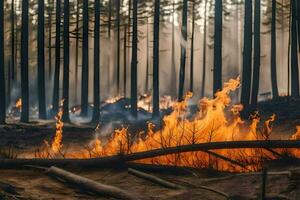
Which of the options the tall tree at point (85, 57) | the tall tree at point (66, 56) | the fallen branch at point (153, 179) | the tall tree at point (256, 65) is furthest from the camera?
the tall tree at point (85, 57)

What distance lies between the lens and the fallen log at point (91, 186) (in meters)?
6.86

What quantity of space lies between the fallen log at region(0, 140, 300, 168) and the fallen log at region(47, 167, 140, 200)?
565mm

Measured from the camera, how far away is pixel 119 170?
874 centimetres

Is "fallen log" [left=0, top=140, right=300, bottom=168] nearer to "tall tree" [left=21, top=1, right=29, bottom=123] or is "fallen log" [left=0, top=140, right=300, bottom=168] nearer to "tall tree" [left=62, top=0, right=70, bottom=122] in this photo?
"tall tree" [left=62, top=0, right=70, bottom=122]

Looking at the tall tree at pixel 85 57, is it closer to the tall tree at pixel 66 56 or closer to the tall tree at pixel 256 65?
the tall tree at pixel 66 56

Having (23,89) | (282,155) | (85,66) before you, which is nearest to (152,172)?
(282,155)

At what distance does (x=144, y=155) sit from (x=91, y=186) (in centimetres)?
137

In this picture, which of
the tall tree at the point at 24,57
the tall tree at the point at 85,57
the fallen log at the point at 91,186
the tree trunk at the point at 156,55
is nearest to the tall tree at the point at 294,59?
the tree trunk at the point at 156,55

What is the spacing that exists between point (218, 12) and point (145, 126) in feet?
23.2

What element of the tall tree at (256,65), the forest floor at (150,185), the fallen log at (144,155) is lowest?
the forest floor at (150,185)

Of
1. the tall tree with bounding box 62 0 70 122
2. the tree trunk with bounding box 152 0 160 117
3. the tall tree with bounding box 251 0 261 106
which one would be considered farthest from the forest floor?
the tree trunk with bounding box 152 0 160 117

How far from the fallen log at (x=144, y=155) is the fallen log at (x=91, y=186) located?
0.57m

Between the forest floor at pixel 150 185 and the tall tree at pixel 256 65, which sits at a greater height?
the tall tree at pixel 256 65

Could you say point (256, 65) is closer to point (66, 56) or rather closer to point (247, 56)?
point (247, 56)
